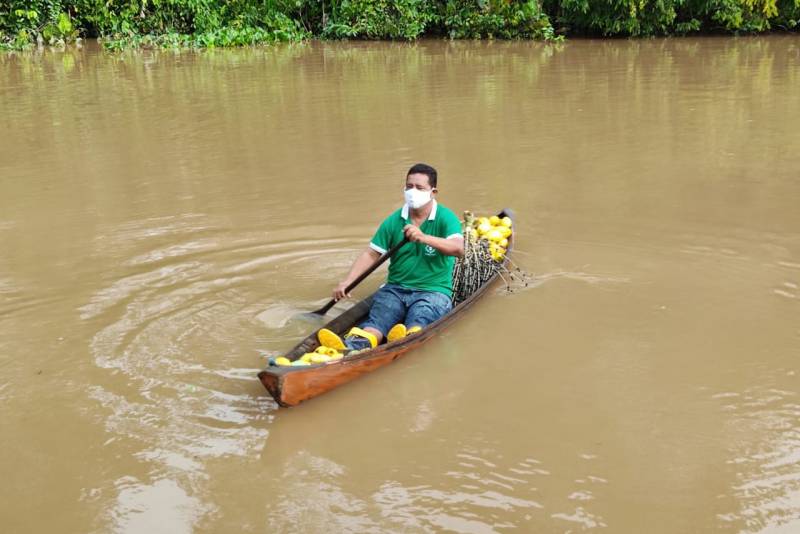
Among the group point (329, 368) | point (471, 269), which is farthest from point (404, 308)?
point (329, 368)

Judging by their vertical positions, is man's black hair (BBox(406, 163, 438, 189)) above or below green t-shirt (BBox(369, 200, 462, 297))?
above

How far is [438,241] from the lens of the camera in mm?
4578

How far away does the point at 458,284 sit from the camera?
5.46 meters

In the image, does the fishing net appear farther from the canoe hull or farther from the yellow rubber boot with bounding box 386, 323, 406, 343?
the canoe hull

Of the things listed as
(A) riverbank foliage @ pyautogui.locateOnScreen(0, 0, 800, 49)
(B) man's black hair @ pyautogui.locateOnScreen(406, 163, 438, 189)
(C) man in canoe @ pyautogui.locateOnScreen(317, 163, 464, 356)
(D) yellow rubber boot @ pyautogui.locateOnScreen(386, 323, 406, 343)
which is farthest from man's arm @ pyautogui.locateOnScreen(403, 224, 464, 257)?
(A) riverbank foliage @ pyautogui.locateOnScreen(0, 0, 800, 49)

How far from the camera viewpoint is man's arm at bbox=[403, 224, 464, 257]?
4.44m

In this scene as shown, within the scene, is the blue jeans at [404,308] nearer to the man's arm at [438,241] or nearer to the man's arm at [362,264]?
the man's arm at [362,264]

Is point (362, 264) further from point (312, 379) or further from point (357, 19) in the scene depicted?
point (357, 19)

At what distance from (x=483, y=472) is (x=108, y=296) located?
10.1 ft

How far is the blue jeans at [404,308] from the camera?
15.3 feet

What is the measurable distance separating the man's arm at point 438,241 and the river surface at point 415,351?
0.56 meters

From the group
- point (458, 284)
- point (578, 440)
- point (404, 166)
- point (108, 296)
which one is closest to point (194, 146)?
point (404, 166)

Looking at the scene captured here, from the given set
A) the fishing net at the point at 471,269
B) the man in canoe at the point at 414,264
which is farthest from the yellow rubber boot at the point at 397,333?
the fishing net at the point at 471,269

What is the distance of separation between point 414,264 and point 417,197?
0.45 metres
